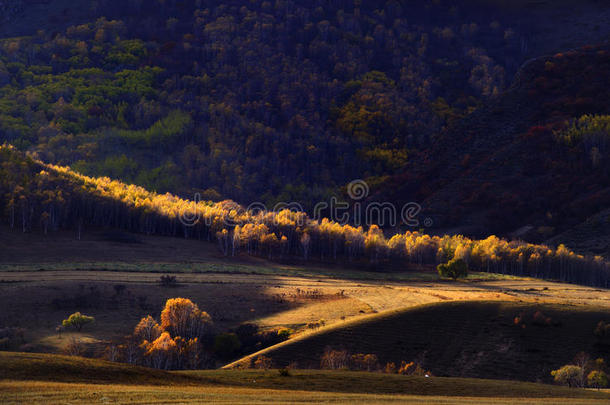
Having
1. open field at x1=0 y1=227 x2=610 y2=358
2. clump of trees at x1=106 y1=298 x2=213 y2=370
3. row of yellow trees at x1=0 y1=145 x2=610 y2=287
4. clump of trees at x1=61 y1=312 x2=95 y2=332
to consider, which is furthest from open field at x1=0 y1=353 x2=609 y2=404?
row of yellow trees at x1=0 y1=145 x2=610 y2=287

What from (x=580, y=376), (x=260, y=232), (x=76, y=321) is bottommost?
(x=580, y=376)

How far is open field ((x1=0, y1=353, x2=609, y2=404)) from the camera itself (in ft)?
118

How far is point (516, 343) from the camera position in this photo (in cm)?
7675

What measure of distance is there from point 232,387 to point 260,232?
118 metres

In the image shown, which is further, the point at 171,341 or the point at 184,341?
the point at 184,341

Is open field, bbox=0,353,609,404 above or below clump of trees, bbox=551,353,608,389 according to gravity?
above

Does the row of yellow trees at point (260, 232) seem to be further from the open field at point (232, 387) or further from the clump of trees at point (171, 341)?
the open field at point (232, 387)

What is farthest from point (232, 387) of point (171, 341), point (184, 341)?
point (184, 341)

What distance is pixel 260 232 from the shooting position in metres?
161

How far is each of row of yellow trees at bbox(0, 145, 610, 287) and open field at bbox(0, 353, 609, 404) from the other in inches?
4230

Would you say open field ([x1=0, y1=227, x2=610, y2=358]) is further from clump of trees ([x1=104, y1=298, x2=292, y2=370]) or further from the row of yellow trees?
the row of yellow trees

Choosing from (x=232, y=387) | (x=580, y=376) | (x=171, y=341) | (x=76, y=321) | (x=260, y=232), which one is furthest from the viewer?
(x=260, y=232)

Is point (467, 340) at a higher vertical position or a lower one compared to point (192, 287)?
lower

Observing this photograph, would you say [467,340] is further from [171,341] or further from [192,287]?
[192,287]
